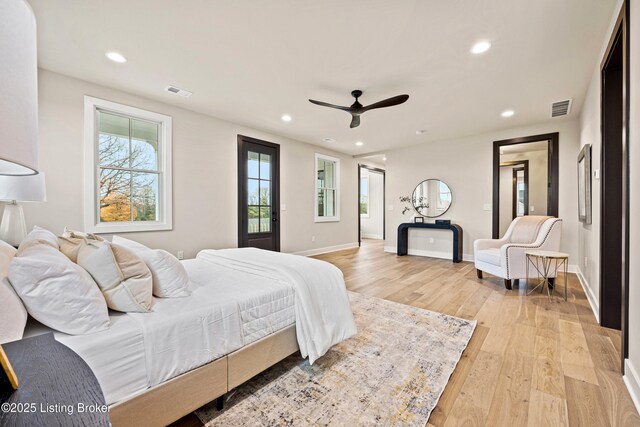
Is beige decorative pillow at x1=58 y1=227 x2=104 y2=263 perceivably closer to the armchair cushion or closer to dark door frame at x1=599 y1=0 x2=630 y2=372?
dark door frame at x1=599 y1=0 x2=630 y2=372

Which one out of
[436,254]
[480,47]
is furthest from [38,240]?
[436,254]

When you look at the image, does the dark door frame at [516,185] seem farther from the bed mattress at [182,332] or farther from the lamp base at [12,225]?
the lamp base at [12,225]

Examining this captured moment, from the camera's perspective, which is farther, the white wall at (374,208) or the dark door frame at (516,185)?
the white wall at (374,208)

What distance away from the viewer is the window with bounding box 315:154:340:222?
255 inches

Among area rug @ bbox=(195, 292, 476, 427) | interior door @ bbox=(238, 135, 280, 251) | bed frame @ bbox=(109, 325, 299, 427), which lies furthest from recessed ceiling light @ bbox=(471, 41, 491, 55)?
interior door @ bbox=(238, 135, 280, 251)

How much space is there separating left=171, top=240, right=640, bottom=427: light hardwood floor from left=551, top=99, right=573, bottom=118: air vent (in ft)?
8.54

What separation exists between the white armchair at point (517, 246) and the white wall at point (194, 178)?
136 inches

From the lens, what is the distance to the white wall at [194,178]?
3055 millimetres

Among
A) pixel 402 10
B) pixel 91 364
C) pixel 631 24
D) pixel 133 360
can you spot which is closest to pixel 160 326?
pixel 133 360

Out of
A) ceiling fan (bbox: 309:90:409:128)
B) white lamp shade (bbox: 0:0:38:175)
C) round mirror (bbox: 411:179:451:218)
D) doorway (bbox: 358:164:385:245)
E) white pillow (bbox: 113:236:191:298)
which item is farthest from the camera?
doorway (bbox: 358:164:385:245)

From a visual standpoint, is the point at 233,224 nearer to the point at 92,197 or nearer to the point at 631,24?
the point at 92,197

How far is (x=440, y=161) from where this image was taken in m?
6.05

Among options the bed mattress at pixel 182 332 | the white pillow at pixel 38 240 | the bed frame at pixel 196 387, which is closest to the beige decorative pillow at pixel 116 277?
the bed mattress at pixel 182 332

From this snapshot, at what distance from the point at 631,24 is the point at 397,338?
8.75 feet
